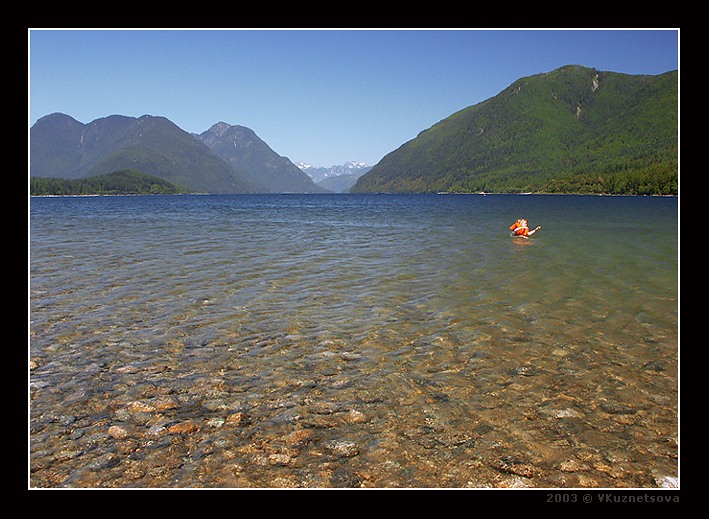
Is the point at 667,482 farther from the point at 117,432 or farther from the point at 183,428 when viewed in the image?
the point at 117,432

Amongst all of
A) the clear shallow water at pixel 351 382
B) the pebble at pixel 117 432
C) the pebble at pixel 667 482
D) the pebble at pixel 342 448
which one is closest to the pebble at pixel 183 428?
the clear shallow water at pixel 351 382

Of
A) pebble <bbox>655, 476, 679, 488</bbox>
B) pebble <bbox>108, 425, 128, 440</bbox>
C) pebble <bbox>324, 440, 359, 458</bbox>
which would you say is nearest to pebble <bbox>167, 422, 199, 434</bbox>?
pebble <bbox>108, 425, 128, 440</bbox>

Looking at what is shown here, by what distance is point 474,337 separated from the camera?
11562 mm

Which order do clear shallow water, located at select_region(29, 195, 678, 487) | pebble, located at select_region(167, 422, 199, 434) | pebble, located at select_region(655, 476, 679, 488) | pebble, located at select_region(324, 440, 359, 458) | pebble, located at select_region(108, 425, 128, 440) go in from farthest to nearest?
pebble, located at select_region(167, 422, 199, 434)
pebble, located at select_region(108, 425, 128, 440)
pebble, located at select_region(324, 440, 359, 458)
clear shallow water, located at select_region(29, 195, 678, 487)
pebble, located at select_region(655, 476, 679, 488)

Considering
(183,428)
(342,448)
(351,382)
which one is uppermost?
(351,382)

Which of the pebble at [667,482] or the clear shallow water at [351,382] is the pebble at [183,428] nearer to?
the clear shallow water at [351,382]

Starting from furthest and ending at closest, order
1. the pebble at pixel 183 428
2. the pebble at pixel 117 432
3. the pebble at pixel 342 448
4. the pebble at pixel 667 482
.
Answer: the pebble at pixel 183 428 < the pebble at pixel 117 432 < the pebble at pixel 342 448 < the pebble at pixel 667 482

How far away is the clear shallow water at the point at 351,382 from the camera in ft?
19.7

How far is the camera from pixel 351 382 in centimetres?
874

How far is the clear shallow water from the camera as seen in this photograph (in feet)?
19.7

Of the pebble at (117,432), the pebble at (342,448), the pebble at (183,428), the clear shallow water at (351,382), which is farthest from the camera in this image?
the pebble at (183,428)

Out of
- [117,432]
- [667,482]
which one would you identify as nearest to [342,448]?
[117,432]

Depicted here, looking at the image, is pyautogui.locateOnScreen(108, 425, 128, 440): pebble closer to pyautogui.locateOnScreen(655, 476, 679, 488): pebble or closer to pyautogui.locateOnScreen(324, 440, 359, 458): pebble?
pyautogui.locateOnScreen(324, 440, 359, 458): pebble

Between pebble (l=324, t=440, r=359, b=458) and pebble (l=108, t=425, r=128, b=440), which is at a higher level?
pebble (l=108, t=425, r=128, b=440)
